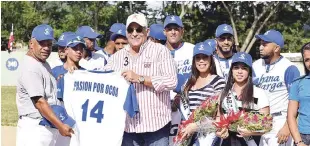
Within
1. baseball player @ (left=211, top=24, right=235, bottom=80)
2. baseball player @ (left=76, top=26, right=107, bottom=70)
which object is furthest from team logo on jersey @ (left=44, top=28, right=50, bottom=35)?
baseball player @ (left=211, top=24, right=235, bottom=80)

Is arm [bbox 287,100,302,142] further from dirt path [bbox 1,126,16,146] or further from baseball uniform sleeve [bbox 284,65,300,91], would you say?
dirt path [bbox 1,126,16,146]

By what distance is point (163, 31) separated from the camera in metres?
8.20

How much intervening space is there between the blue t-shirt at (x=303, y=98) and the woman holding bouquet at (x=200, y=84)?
0.85 m

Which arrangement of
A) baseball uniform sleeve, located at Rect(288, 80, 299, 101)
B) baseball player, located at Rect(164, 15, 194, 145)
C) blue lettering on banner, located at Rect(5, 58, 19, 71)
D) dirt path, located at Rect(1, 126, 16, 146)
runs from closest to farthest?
1. baseball uniform sleeve, located at Rect(288, 80, 299, 101)
2. baseball player, located at Rect(164, 15, 194, 145)
3. dirt path, located at Rect(1, 126, 16, 146)
4. blue lettering on banner, located at Rect(5, 58, 19, 71)

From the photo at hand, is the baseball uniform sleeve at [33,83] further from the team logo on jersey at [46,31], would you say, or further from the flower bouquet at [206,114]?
the flower bouquet at [206,114]

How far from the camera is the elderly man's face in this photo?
239 inches

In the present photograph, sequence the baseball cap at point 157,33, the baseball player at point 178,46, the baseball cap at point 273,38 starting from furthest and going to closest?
the baseball cap at point 157,33
the baseball player at point 178,46
the baseball cap at point 273,38

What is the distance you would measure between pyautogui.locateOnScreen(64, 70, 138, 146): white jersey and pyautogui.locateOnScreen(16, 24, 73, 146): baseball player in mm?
222

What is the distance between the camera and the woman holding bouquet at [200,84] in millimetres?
6242

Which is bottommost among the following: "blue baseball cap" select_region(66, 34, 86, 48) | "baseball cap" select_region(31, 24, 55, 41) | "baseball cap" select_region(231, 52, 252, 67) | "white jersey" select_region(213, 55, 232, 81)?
"white jersey" select_region(213, 55, 232, 81)

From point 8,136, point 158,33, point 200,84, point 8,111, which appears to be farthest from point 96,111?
point 8,111

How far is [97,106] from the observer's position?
629 cm

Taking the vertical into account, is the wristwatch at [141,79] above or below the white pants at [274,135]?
above

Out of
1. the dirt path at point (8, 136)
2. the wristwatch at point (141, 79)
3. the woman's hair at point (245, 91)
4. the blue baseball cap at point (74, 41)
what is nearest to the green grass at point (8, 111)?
the dirt path at point (8, 136)
